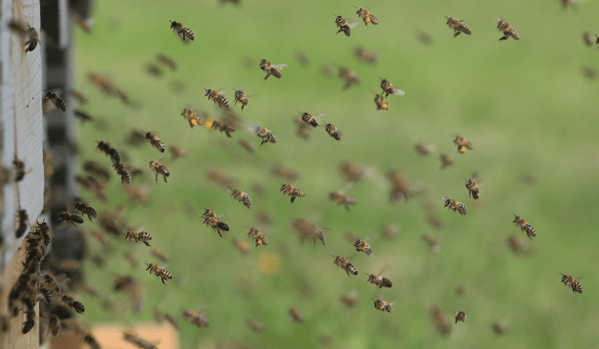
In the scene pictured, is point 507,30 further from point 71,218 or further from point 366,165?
point 366,165

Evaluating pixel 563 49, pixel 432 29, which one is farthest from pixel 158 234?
pixel 563 49

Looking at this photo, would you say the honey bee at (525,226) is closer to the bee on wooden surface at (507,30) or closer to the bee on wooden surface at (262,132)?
the bee on wooden surface at (507,30)

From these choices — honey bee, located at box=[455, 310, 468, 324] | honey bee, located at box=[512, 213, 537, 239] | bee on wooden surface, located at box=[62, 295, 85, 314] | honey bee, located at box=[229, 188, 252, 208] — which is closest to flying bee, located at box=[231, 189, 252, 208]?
honey bee, located at box=[229, 188, 252, 208]

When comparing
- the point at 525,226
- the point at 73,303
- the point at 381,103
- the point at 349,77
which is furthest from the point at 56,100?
the point at 525,226

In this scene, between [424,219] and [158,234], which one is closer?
[158,234]

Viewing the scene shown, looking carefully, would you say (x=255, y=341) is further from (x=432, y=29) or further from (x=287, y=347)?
(x=432, y=29)

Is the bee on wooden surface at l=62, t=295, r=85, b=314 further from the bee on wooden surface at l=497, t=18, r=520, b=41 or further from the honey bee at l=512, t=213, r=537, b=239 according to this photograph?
→ the bee on wooden surface at l=497, t=18, r=520, b=41

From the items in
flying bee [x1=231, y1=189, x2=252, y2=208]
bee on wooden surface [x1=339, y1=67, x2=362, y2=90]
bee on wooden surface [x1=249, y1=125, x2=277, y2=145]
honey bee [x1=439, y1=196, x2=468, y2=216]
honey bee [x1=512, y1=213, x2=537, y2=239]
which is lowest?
flying bee [x1=231, y1=189, x2=252, y2=208]

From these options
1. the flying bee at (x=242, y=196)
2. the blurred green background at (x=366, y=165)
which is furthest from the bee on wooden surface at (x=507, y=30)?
the blurred green background at (x=366, y=165)
